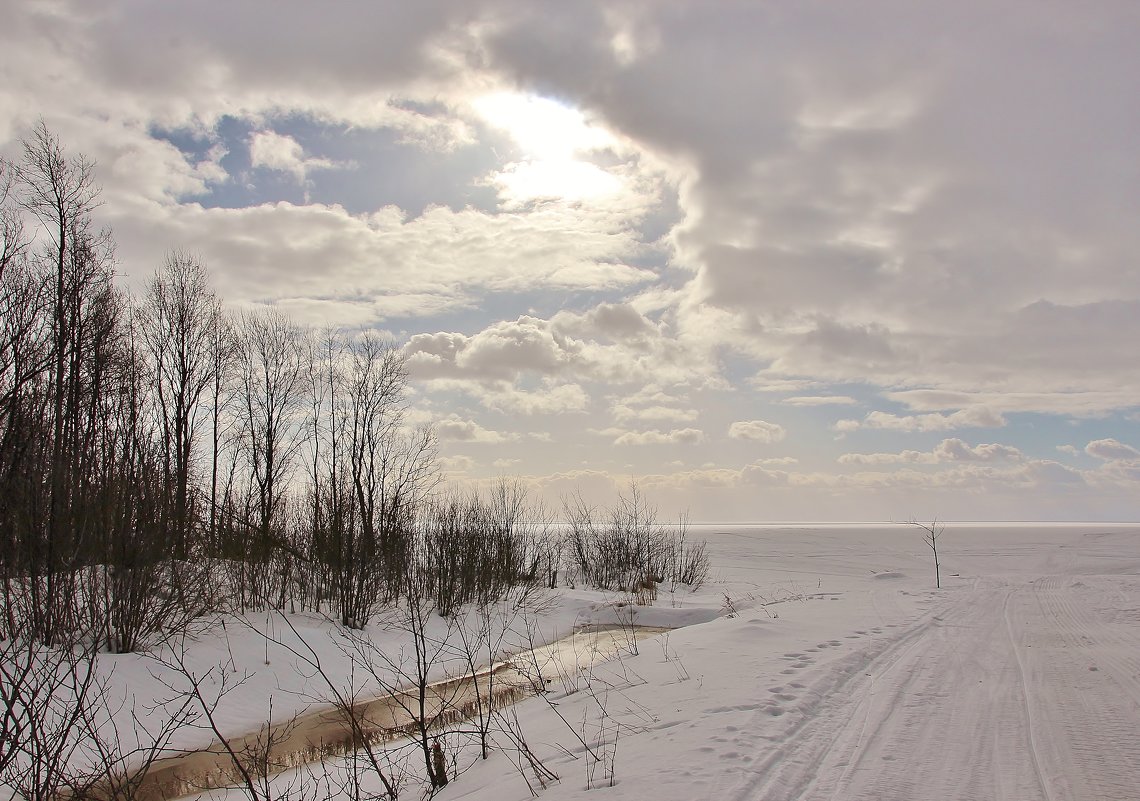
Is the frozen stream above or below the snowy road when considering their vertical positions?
below

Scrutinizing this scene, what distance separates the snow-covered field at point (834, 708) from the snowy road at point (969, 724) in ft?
0.07

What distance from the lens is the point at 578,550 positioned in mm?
31734

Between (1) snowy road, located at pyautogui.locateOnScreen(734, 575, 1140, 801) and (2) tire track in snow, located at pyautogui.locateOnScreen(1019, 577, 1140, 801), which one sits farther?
(2) tire track in snow, located at pyautogui.locateOnScreen(1019, 577, 1140, 801)

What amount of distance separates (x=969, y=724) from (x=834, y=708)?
119 cm

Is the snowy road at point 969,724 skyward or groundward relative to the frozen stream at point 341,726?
skyward

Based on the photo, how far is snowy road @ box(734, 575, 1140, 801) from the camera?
4.98 m

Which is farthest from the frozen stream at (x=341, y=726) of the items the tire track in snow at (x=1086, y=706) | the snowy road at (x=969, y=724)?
the tire track in snow at (x=1086, y=706)

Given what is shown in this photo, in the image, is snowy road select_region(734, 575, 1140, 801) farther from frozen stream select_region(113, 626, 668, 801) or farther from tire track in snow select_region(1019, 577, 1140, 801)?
frozen stream select_region(113, 626, 668, 801)

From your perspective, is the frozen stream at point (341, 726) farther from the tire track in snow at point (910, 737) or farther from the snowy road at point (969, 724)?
the snowy road at point (969, 724)

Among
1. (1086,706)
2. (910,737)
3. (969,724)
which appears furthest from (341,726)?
(1086,706)

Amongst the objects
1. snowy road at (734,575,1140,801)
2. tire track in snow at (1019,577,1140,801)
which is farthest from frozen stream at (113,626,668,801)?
tire track in snow at (1019,577,1140,801)

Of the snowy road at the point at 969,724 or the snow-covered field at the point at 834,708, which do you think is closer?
the snowy road at the point at 969,724

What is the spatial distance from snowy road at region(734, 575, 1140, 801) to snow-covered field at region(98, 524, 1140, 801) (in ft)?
0.07

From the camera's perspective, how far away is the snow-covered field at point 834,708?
518cm
